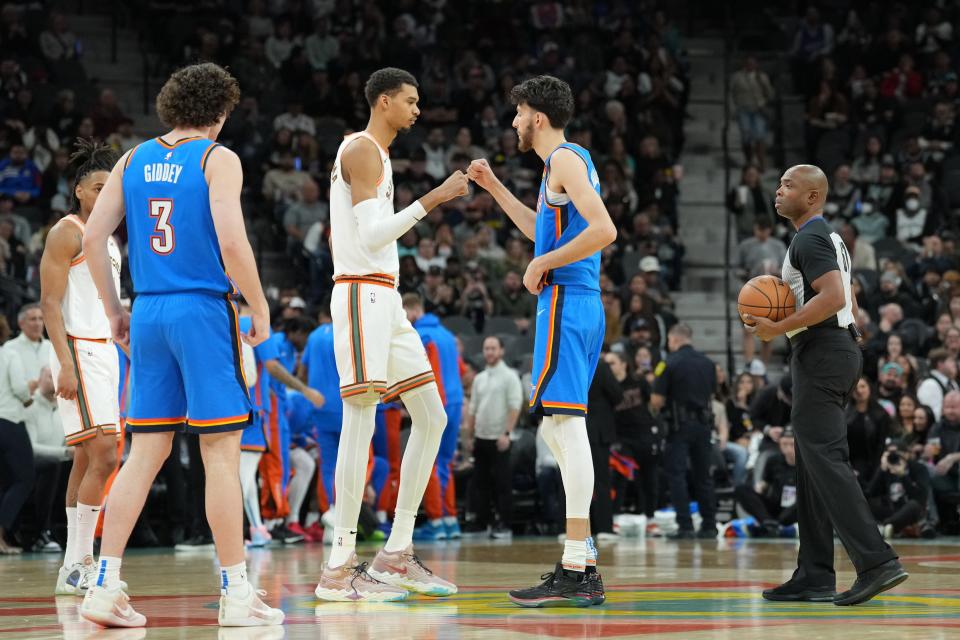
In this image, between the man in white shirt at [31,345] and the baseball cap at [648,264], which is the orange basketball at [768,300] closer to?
the man in white shirt at [31,345]

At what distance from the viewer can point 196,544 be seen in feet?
37.8

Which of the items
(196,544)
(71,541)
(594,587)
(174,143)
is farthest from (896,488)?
(174,143)

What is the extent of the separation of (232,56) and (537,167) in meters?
4.94

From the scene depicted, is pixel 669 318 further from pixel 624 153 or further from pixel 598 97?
pixel 598 97

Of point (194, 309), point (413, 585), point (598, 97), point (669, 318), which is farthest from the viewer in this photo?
point (598, 97)

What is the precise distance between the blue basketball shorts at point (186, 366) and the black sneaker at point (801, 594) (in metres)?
2.71

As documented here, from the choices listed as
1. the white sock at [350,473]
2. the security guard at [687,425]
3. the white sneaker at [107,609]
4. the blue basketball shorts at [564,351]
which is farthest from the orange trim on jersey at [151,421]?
the security guard at [687,425]

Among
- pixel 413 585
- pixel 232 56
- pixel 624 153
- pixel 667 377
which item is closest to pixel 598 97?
pixel 624 153

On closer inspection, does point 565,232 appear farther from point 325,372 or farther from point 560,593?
point 325,372

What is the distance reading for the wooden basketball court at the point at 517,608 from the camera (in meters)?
5.36

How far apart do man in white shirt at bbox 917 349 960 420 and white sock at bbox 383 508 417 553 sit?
29.2 ft

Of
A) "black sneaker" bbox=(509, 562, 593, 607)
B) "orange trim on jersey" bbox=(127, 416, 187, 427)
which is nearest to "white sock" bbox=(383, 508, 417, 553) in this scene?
"black sneaker" bbox=(509, 562, 593, 607)

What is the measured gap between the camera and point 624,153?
20.4 m

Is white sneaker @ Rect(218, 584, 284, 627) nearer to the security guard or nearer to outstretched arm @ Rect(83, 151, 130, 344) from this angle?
outstretched arm @ Rect(83, 151, 130, 344)
